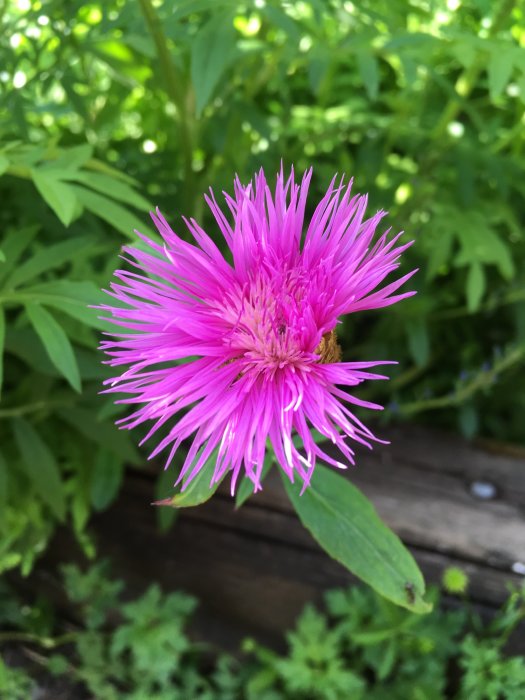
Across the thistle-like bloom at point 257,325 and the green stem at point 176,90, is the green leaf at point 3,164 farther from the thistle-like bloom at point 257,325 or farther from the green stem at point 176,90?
the green stem at point 176,90

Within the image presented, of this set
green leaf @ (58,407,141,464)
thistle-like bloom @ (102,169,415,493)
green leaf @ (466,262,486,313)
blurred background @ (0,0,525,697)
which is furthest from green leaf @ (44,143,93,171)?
green leaf @ (466,262,486,313)

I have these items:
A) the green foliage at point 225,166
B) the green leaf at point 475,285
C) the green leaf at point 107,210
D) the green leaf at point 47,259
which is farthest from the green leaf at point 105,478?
the green leaf at point 475,285

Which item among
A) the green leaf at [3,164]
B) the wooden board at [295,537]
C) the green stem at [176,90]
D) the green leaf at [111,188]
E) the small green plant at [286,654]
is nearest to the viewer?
the green leaf at [3,164]

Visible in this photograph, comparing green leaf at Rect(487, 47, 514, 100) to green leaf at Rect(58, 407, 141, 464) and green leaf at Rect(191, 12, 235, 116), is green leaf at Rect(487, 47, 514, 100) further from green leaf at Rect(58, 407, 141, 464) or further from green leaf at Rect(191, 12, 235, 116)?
green leaf at Rect(58, 407, 141, 464)

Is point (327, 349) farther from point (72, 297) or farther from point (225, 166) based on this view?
point (225, 166)

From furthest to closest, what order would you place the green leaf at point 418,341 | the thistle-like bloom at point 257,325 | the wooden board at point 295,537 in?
the green leaf at point 418,341 → the wooden board at point 295,537 → the thistle-like bloom at point 257,325

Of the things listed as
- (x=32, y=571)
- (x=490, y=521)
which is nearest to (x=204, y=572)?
(x=32, y=571)
